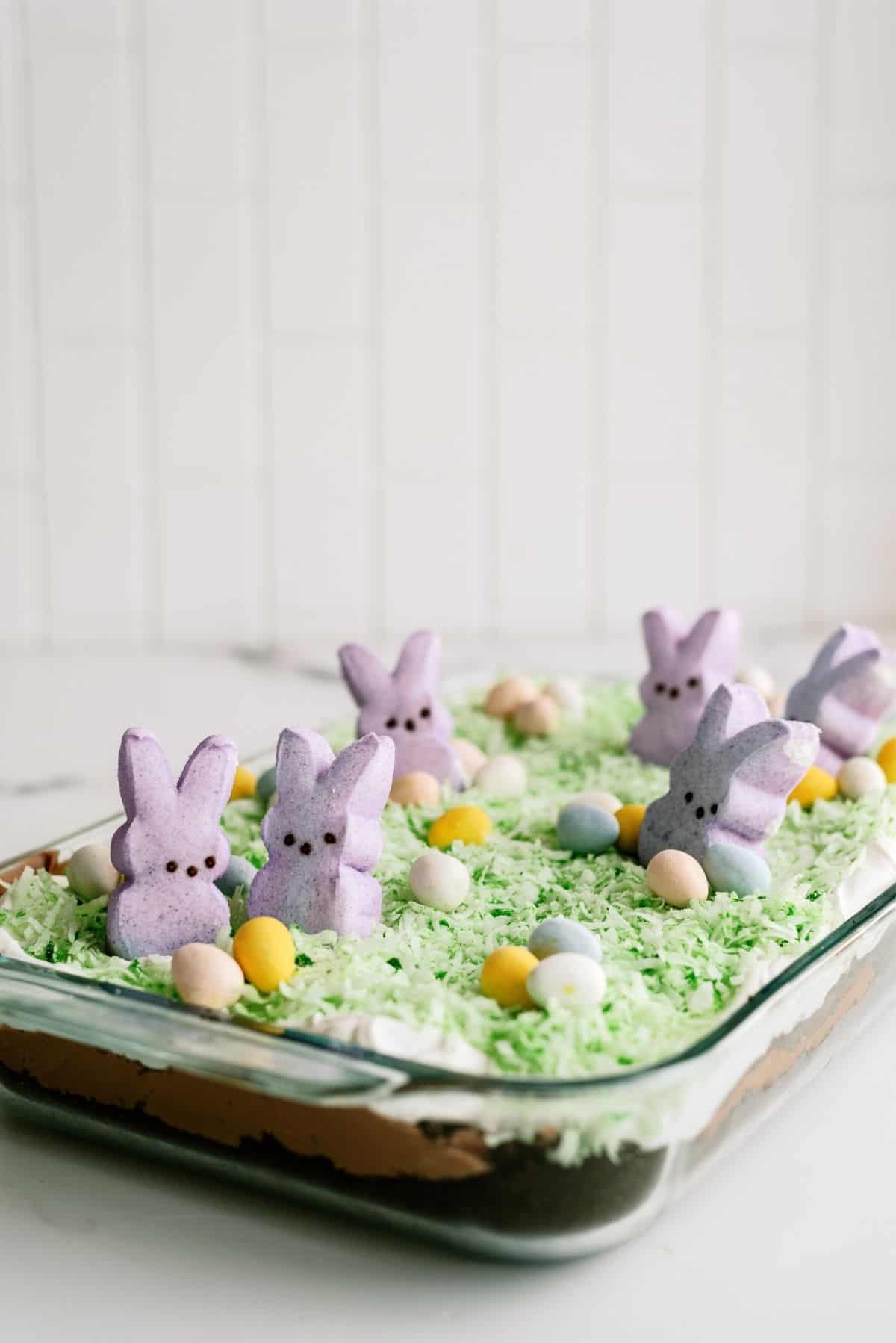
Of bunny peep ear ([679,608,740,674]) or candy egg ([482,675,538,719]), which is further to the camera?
candy egg ([482,675,538,719])

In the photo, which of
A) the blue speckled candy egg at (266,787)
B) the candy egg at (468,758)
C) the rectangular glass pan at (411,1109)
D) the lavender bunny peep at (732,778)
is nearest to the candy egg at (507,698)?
the candy egg at (468,758)

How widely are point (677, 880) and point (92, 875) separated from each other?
1.38 feet

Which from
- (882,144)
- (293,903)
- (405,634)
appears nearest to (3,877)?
(293,903)

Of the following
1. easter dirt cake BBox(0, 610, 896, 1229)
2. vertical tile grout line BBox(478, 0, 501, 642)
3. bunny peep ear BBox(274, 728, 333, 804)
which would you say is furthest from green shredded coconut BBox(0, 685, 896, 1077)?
vertical tile grout line BBox(478, 0, 501, 642)

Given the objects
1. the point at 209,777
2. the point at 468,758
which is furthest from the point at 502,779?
the point at 209,777

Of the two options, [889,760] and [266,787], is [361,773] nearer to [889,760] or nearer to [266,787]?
[266,787]

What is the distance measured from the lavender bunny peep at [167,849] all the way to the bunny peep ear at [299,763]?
0.12ft

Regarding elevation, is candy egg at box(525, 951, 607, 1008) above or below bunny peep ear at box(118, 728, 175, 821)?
below

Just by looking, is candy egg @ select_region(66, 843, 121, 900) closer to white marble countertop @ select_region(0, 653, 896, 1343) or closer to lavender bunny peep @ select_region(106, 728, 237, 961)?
lavender bunny peep @ select_region(106, 728, 237, 961)

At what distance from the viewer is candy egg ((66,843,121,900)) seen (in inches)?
46.9

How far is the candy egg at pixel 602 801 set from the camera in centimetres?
138

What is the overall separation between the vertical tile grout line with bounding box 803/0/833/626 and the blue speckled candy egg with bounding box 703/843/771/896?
1.57 m

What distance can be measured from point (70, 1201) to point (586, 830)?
52cm

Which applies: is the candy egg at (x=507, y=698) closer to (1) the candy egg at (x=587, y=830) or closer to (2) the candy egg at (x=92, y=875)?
(1) the candy egg at (x=587, y=830)
